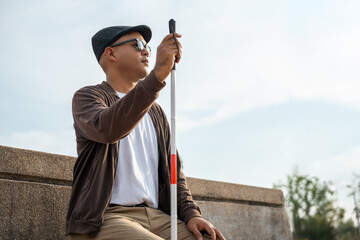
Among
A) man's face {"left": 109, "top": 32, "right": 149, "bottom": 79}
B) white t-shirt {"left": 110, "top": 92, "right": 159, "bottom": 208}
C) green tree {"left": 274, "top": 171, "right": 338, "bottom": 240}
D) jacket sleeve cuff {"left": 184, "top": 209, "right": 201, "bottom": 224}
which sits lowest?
green tree {"left": 274, "top": 171, "right": 338, "bottom": 240}

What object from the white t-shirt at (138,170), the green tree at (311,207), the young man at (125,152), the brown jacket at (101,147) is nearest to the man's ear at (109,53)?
the young man at (125,152)

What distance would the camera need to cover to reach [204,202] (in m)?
5.12

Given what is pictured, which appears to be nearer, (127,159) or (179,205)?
(127,159)

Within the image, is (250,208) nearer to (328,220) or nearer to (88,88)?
(88,88)

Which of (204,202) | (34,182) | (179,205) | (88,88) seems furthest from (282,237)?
(88,88)

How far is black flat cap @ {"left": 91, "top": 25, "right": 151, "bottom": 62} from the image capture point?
3432 millimetres

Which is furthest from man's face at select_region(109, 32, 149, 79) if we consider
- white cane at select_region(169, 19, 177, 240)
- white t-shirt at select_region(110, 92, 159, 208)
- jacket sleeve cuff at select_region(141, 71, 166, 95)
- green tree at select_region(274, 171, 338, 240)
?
green tree at select_region(274, 171, 338, 240)

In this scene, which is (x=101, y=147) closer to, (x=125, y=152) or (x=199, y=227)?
(x=125, y=152)

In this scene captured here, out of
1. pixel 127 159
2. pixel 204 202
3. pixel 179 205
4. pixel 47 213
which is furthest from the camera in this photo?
pixel 204 202

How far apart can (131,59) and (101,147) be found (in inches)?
30.9

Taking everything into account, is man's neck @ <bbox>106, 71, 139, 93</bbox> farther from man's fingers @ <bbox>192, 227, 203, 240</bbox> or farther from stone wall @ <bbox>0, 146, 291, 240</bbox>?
man's fingers @ <bbox>192, 227, 203, 240</bbox>

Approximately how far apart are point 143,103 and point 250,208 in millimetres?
3684

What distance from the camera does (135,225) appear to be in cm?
274

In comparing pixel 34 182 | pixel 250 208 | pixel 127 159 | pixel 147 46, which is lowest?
pixel 250 208
